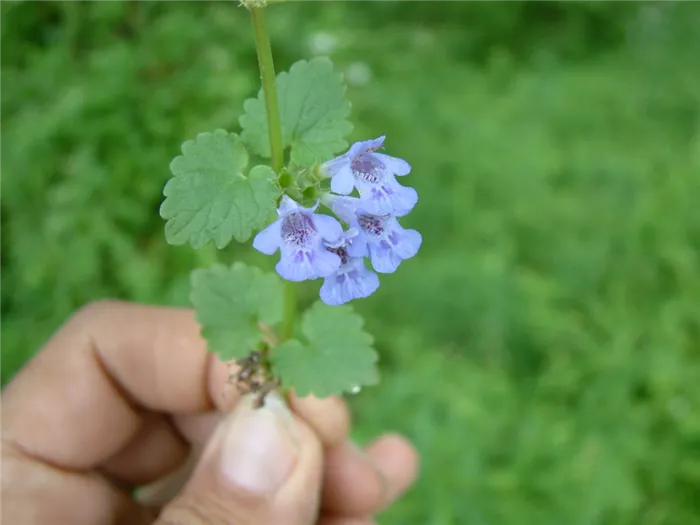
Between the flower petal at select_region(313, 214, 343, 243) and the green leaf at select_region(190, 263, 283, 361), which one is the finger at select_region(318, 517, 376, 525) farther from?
the flower petal at select_region(313, 214, 343, 243)

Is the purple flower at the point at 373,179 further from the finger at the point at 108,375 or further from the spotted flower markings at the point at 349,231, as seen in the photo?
the finger at the point at 108,375

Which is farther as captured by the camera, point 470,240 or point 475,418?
point 470,240

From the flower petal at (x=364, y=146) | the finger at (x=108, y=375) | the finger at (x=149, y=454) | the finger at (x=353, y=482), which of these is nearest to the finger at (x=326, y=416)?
the finger at (x=353, y=482)

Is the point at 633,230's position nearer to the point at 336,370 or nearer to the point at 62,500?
the point at 336,370

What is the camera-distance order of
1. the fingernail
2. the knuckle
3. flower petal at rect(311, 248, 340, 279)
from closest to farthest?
1. flower petal at rect(311, 248, 340, 279)
2. the knuckle
3. the fingernail

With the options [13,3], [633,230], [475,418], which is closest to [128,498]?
[475,418]

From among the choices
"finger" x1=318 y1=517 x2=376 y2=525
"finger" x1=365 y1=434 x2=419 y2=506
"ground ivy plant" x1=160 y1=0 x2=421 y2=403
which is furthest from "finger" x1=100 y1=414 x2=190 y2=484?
"ground ivy plant" x1=160 y1=0 x2=421 y2=403
